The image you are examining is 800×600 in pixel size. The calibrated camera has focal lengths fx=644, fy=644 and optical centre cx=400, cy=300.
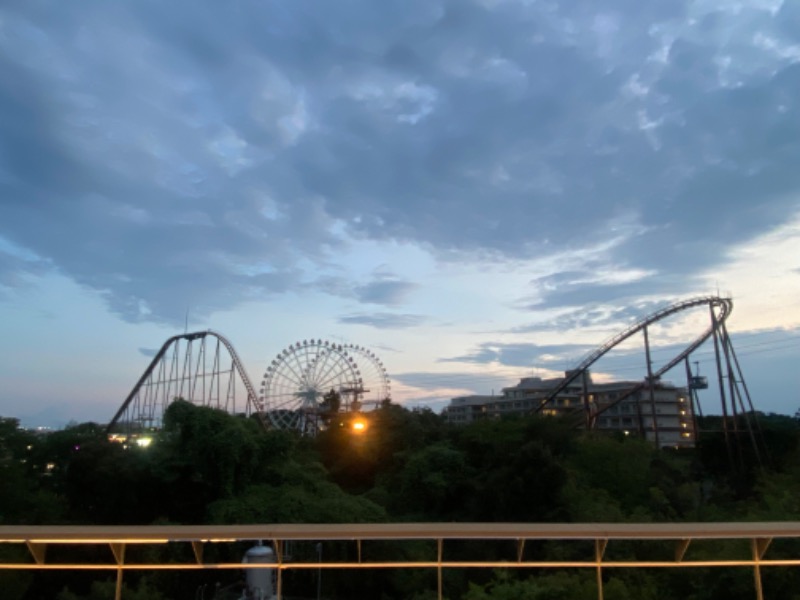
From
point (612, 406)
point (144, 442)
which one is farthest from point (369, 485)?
point (612, 406)

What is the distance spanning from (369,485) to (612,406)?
1819 centimetres

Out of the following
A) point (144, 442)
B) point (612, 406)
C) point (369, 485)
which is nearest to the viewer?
point (369, 485)

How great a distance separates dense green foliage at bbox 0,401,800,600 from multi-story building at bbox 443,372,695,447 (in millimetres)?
10667

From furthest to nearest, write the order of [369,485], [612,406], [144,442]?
[612,406]
[144,442]
[369,485]

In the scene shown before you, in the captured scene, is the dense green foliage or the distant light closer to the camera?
the dense green foliage

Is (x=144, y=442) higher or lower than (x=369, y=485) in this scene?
higher

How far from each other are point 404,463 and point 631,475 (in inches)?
375

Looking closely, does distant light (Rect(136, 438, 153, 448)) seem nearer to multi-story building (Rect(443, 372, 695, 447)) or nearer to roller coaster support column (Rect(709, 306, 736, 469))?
multi-story building (Rect(443, 372, 695, 447))

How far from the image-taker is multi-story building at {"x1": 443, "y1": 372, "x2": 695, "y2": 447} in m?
45.7

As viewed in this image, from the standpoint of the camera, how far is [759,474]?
28.2m

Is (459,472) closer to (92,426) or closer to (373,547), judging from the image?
(373,547)

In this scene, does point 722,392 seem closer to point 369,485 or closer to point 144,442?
point 369,485

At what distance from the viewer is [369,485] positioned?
30141mm

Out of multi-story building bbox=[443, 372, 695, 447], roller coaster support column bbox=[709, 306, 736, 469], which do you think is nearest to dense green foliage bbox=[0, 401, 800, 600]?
roller coaster support column bbox=[709, 306, 736, 469]
